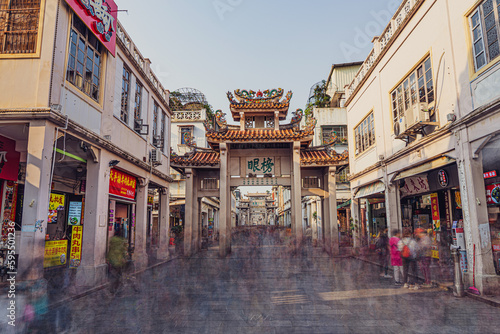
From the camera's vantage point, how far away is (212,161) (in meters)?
19.5

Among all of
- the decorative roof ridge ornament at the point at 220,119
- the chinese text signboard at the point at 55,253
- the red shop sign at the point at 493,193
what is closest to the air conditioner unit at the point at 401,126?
the red shop sign at the point at 493,193

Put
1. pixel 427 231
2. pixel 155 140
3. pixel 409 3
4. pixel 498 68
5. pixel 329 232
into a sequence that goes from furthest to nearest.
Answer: pixel 329 232 → pixel 155 140 → pixel 427 231 → pixel 409 3 → pixel 498 68

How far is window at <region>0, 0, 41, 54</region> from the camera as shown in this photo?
8508 mm

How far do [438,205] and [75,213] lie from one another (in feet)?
48.2

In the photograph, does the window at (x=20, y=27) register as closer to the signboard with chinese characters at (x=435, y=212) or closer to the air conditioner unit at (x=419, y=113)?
the air conditioner unit at (x=419, y=113)

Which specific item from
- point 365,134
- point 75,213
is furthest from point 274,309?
point 365,134

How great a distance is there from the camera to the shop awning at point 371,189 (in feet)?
46.6

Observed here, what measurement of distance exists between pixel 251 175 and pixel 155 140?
5942 millimetres

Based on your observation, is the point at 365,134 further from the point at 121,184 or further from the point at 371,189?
the point at 121,184

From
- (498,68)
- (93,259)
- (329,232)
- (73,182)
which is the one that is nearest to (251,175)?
(329,232)

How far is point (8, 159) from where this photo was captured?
10797mm

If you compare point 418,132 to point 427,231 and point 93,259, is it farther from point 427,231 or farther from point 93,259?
point 93,259

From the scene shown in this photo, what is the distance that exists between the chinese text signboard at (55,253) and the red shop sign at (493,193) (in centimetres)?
1547

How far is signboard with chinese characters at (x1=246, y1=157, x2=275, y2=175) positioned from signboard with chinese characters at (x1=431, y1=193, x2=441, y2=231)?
8.75m
